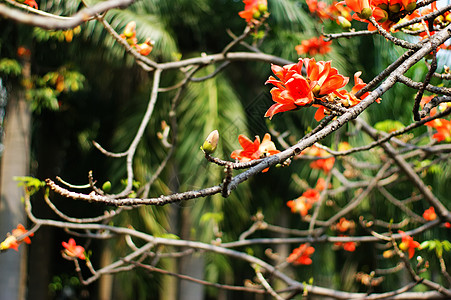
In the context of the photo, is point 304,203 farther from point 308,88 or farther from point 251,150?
point 308,88

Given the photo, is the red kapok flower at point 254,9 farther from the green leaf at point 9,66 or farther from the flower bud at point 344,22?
the green leaf at point 9,66

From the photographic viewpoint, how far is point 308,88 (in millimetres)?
777

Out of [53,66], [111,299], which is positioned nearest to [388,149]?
[53,66]

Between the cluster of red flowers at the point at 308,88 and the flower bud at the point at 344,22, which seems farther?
the flower bud at the point at 344,22

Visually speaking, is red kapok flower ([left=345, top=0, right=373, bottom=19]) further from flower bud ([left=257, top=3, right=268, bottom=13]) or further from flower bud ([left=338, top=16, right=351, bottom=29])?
flower bud ([left=257, top=3, right=268, bottom=13])

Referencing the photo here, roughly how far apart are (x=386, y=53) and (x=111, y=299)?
20.6 ft

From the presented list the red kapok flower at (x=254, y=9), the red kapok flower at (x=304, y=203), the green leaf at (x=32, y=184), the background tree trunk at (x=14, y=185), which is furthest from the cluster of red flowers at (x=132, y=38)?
the background tree trunk at (x=14, y=185)

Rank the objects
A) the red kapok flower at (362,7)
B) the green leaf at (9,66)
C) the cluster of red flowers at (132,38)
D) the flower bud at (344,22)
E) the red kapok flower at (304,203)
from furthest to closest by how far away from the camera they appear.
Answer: the green leaf at (9,66), the red kapok flower at (304,203), the cluster of red flowers at (132,38), the flower bud at (344,22), the red kapok flower at (362,7)

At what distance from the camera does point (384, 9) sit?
901 millimetres

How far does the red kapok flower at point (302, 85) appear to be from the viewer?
771 millimetres

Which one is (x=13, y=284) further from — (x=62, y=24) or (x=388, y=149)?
(x=62, y=24)

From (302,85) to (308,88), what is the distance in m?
0.01

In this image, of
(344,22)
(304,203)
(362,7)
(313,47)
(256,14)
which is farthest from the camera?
(304,203)

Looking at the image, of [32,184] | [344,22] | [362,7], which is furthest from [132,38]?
[362,7]
